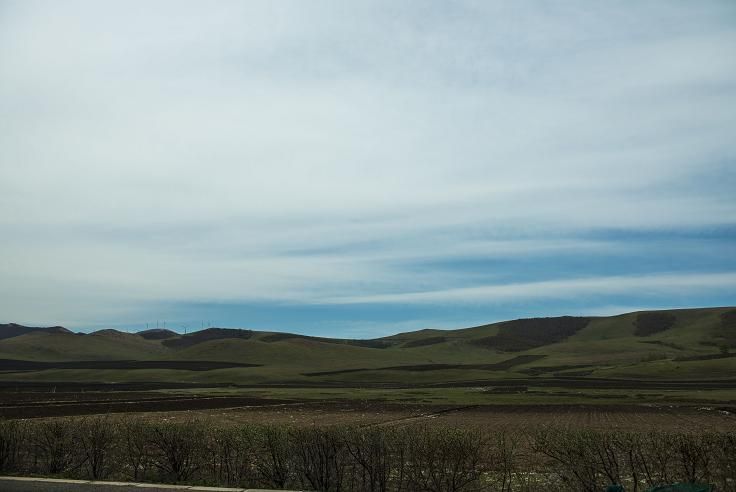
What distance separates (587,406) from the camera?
3073 inches

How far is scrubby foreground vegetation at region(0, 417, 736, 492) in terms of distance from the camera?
15.0 m

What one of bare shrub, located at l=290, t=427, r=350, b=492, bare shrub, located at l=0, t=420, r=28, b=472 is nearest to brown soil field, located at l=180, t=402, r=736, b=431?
bare shrub, located at l=0, t=420, r=28, b=472

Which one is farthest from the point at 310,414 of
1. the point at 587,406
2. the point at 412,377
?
the point at 412,377

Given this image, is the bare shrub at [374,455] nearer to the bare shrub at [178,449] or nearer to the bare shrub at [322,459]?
the bare shrub at [322,459]

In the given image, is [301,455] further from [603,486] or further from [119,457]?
[603,486]

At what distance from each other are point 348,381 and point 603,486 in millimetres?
157817

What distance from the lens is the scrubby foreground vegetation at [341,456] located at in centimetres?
1505

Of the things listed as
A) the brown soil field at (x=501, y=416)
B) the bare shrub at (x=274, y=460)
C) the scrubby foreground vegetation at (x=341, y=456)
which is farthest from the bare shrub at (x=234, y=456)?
the brown soil field at (x=501, y=416)

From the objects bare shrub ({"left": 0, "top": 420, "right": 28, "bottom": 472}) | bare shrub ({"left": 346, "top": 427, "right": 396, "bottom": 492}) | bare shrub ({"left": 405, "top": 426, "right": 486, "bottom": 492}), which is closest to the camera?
bare shrub ({"left": 405, "top": 426, "right": 486, "bottom": 492})

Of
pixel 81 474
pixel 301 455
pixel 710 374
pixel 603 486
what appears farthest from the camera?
pixel 710 374

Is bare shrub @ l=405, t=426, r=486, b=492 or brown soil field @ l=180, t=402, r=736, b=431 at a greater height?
bare shrub @ l=405, t=426, r=486, b=492

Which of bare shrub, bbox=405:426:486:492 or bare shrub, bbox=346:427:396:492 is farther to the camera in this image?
bare shrub, bbox=346:427:396:492

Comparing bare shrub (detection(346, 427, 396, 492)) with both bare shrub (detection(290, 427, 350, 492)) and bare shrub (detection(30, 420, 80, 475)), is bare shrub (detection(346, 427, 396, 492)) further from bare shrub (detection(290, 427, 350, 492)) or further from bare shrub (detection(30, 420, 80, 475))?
bare shrub (detection(30, 420, 80, 475))

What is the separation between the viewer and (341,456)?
16.9 meters
